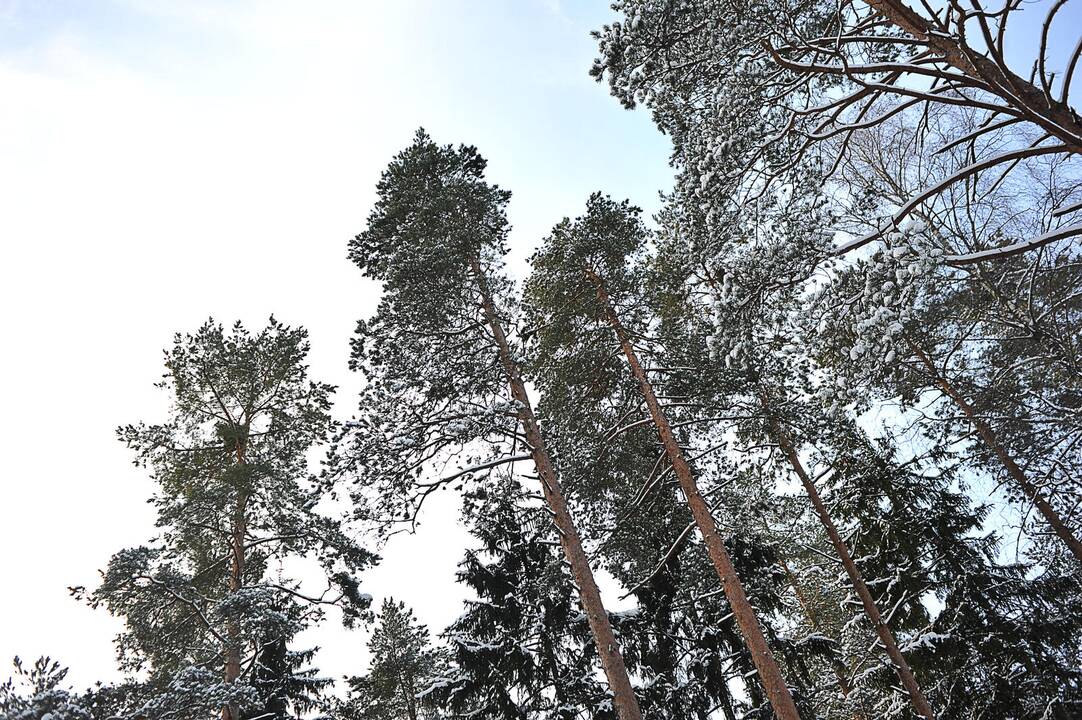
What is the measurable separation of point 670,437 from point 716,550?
215 centimetres

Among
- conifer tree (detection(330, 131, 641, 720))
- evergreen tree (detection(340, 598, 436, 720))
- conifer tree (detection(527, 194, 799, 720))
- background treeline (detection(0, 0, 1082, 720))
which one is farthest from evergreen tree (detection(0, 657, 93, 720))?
evergreen tree (detection(340, 598, 436, 720))

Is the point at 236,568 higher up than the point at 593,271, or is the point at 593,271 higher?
the point at 593,271

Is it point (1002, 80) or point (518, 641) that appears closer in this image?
point (1002, 80)

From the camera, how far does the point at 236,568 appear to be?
1162 cm

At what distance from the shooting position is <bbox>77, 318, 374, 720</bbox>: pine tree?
10.4 m

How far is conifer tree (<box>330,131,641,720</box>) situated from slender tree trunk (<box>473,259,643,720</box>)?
2 centimetres

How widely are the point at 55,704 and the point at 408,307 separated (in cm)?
804

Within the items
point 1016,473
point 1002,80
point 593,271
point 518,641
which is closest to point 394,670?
point 518,641

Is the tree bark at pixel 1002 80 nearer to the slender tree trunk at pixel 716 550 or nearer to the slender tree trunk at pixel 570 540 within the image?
the slender tree trunk at pixel 716 550

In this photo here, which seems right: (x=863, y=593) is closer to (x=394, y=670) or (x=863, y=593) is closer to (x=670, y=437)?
(x=670, y=437)

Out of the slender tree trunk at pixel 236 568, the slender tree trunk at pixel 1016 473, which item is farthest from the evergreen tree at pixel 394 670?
the slender tree trunk at pixel 1016 473

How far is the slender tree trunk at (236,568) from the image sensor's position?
10453 millimetres

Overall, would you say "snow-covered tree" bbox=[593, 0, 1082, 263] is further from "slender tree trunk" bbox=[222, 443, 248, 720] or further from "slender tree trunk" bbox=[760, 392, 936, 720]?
"slender tree trunk" bbox=[222, 443, 248, 720]

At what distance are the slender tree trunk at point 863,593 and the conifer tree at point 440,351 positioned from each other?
15.2 feet
